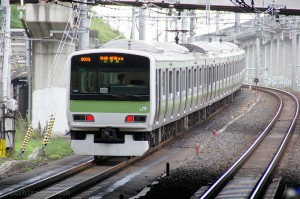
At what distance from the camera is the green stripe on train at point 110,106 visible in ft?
56.2

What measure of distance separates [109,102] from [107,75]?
59 centimetres

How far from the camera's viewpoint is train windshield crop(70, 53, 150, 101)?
17281mm

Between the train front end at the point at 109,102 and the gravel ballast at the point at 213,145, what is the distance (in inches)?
50.8

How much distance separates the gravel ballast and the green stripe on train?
1.48 metres

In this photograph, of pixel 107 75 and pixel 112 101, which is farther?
pixel 107 75

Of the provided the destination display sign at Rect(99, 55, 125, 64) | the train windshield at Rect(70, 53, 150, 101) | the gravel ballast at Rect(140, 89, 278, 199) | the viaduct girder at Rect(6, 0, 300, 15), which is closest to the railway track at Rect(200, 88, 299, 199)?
the gravel ballast at Rect(140, 89, 278, 199)

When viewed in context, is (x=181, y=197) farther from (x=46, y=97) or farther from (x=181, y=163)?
(x=46, y=97)

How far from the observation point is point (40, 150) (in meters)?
19.6

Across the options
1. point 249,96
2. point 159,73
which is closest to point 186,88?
point 159,73

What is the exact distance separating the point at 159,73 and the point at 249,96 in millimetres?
28804

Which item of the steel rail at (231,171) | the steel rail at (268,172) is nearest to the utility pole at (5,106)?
the steel rail at (231,171)

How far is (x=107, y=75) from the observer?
1736 cm

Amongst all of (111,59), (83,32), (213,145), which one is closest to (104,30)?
(213,145)

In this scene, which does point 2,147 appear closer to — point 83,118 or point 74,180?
point 83,118
